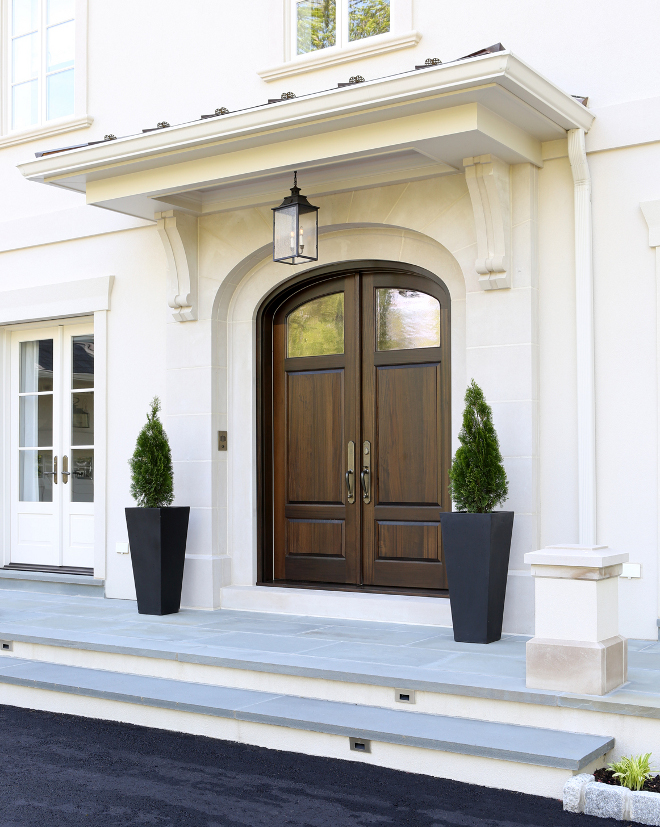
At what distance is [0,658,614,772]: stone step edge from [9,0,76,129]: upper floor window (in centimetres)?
517

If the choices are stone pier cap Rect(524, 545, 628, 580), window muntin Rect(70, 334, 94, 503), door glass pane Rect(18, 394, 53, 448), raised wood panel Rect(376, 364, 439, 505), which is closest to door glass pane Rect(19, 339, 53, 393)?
door glass pane Rect(18, 394, 53, 448)

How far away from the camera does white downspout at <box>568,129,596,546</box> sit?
5707 mm

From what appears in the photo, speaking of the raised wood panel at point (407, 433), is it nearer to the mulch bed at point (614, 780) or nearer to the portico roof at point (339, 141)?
the portico roof at point (339, 141)

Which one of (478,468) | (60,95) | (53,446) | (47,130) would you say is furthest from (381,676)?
(60,95)

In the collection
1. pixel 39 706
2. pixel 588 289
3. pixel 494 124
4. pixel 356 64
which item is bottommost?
pixel 39 706

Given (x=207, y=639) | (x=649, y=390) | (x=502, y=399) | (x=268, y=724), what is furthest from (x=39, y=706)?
(x=649, y=390)

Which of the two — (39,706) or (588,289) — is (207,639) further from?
(588,289)

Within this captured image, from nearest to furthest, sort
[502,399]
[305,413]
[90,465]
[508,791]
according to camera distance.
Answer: [508,791] → [502,399] → [305,413] → [90,465]

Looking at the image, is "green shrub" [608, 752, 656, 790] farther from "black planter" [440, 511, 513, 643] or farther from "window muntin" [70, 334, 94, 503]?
"window muntin" [70, 334, 94, 503]

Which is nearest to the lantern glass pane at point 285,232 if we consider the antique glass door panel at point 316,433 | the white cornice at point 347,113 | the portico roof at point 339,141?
the portico roof at point 339,141

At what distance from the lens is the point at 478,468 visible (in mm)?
5617

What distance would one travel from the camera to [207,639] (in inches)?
229

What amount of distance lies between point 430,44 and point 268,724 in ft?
14.8

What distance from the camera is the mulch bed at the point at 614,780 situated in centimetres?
370
